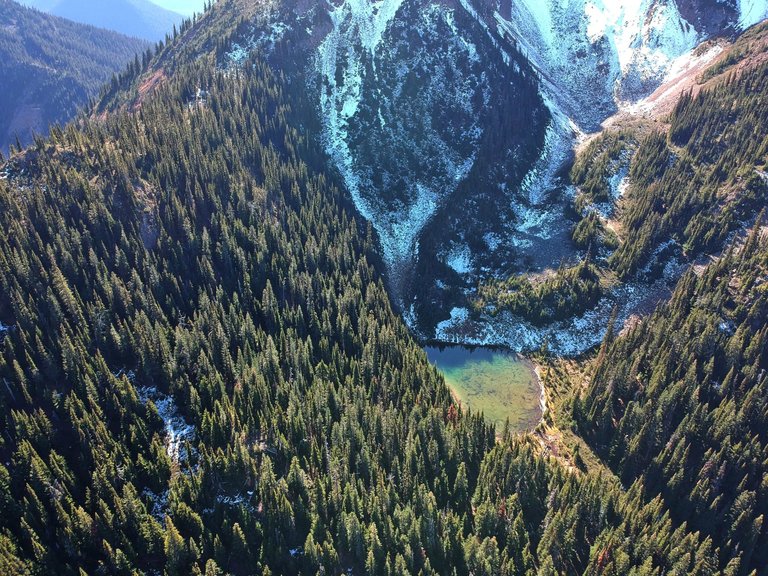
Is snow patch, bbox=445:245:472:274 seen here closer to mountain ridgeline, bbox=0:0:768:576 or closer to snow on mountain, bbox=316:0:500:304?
snow on mountain, bbox=316:0:500:304

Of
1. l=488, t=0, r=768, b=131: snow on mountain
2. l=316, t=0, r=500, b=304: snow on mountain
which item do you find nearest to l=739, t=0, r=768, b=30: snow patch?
l=488, t=0, r=768, b=131: snow on mountain

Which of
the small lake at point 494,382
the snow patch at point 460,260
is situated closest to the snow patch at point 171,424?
the small lake at point 494,382

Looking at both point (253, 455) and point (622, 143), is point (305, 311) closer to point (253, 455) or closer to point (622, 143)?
point (253, 455)


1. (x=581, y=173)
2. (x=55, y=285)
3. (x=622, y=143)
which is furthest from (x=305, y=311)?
(x=622, y=143)

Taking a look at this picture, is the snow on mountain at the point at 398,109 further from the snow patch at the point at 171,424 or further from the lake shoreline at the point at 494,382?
the snow patch at the point at 171,424

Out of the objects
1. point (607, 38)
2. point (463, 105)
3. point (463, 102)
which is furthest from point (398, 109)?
point (607, 38)

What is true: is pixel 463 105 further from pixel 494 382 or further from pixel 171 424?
pixel 171 424
